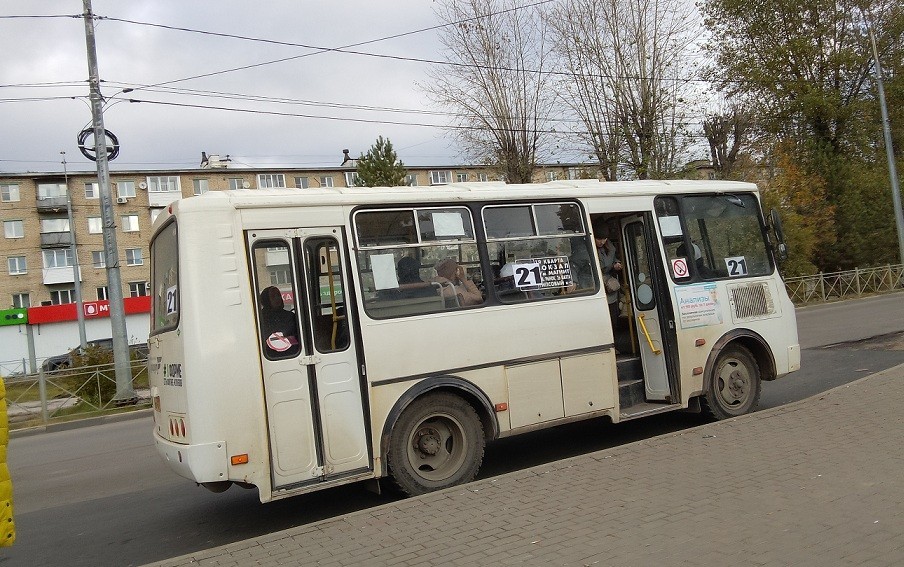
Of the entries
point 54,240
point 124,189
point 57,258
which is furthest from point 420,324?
point 57,258

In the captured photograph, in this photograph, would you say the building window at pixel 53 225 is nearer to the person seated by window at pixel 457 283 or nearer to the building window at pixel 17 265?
the building window at pixel 17 265

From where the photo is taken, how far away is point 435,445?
705 cm

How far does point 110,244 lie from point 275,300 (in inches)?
521

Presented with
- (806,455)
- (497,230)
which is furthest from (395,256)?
(806,455)

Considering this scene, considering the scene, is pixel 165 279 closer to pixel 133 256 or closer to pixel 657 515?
pixel 657 515

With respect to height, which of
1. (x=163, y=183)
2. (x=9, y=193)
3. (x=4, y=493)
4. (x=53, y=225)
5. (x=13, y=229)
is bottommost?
(x=4, y=493)

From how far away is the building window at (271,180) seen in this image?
5694 cm

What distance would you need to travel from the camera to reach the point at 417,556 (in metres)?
5.00

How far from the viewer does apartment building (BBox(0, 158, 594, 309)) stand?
54.3 metres

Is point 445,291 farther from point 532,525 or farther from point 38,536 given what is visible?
point 38,536

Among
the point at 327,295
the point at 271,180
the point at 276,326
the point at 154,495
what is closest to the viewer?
the point at 276,326

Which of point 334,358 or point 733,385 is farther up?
point 334,358

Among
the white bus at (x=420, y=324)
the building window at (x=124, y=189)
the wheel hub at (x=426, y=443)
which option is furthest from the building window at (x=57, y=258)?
the wheel hub at (x=426, y=443)

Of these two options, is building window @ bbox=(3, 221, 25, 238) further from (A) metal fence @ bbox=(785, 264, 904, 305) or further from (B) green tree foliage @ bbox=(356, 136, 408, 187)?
(A) metal fence @ bbox=(785, 264, 904, 305)
